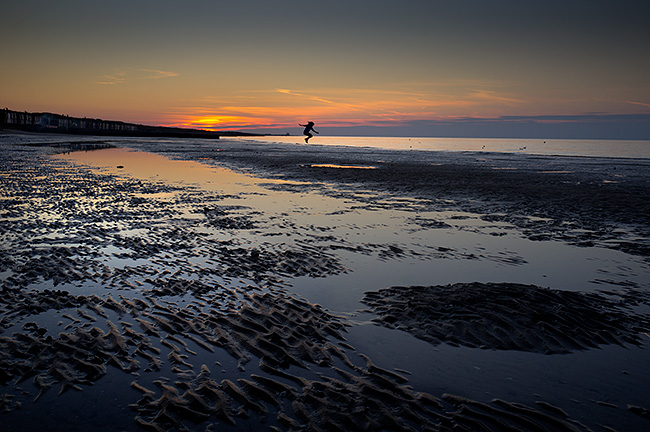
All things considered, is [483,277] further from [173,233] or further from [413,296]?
[173,233]

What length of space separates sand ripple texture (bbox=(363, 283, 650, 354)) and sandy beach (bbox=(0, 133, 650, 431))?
0.10 feet

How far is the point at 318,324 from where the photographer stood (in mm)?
6023

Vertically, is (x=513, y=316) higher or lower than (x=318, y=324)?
higher

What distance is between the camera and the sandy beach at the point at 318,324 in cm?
413

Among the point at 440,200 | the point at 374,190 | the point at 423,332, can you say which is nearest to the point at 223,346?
A: the point at 423,332

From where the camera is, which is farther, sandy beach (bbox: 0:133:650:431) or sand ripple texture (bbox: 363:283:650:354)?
sand ripple texture (bbox: 363:283:650:354)

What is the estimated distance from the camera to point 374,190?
70.4 feet

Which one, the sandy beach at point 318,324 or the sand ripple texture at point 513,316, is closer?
the sandy beach at point 318,324

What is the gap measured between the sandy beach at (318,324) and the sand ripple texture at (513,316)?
3 cm

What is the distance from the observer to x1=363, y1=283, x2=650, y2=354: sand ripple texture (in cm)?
577

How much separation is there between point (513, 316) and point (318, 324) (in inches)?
109

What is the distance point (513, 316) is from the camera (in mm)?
6312

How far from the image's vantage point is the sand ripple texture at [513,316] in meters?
5.77

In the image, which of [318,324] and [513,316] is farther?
[513,316]
